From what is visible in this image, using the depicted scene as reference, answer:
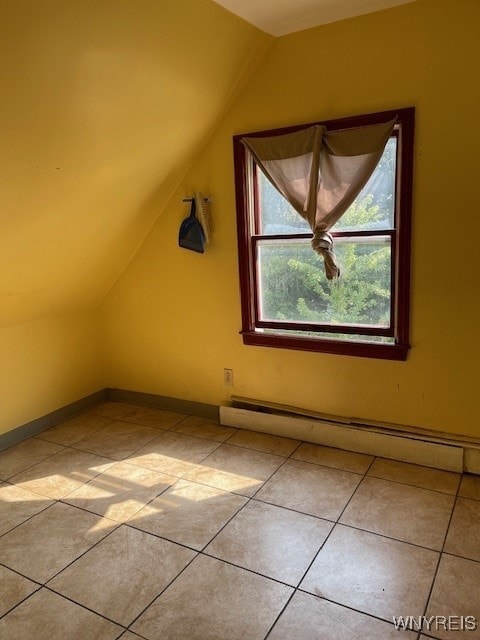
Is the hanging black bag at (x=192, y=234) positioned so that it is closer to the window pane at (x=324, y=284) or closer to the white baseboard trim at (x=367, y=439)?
the window pane at (x=324, y=284)

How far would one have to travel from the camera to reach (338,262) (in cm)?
272

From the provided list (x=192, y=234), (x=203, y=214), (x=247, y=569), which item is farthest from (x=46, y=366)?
(x=247, y=569)

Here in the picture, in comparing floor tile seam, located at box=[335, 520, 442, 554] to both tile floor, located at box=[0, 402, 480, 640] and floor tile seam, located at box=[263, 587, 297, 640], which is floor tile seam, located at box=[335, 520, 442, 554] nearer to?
tile floor, located at box=[0, 402, 480, 640]

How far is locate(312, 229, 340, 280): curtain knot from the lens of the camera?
2.61m

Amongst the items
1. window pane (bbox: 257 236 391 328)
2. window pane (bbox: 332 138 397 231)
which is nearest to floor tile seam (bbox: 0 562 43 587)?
window pane (bbox: 257 236 391 328)

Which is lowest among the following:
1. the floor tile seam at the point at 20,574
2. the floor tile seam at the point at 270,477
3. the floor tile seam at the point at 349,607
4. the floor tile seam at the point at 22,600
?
the floor tile seam at the point at 349,607

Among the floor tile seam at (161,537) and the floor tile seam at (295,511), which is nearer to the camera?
the floor tile seam at (161,537)

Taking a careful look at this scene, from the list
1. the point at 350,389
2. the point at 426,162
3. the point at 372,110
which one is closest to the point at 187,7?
the point at 372,110

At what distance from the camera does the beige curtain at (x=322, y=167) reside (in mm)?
2445

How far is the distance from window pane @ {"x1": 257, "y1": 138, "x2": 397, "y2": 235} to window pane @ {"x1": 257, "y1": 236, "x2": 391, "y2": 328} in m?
0.08

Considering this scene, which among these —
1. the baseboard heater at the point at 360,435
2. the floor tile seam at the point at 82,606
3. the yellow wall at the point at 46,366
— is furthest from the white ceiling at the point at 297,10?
the floor tile seam at the point at 82,606

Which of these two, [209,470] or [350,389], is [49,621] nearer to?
[209,470]

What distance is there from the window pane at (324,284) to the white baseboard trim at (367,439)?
0.63m

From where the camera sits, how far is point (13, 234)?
240 centimetres
